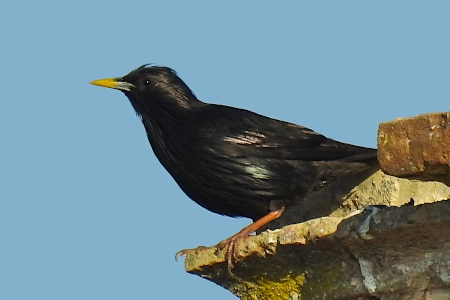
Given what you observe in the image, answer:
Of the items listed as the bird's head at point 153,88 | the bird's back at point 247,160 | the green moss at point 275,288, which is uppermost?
the bird's head at point 153,88

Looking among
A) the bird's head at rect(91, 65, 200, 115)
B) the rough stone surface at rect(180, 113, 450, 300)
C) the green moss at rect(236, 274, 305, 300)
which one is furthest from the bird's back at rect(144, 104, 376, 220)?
the green moss at rect(236, 274, 305, 300)

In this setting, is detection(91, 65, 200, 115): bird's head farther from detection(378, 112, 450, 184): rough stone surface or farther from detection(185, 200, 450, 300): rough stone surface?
detection(378, 112, 450, 184): rough stone surface

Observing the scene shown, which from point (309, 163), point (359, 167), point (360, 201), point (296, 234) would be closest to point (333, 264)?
point (296, 234)

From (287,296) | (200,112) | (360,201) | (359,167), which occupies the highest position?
(200,112)

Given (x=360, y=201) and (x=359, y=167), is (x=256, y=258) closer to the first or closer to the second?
(x=360, y=201)

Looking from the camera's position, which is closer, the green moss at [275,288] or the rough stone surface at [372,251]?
the rough stone surface at [372,251]

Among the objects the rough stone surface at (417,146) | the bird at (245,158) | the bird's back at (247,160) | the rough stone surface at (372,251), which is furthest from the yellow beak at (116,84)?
the rough stone surface at (417,146)

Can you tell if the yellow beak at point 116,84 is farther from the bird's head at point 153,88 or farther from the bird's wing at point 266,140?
the bird's wing at point 266,140

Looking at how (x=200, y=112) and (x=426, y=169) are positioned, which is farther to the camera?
(x=200, y=112)

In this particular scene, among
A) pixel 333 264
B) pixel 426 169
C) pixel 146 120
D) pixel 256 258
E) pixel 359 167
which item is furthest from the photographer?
pixel 146 120
